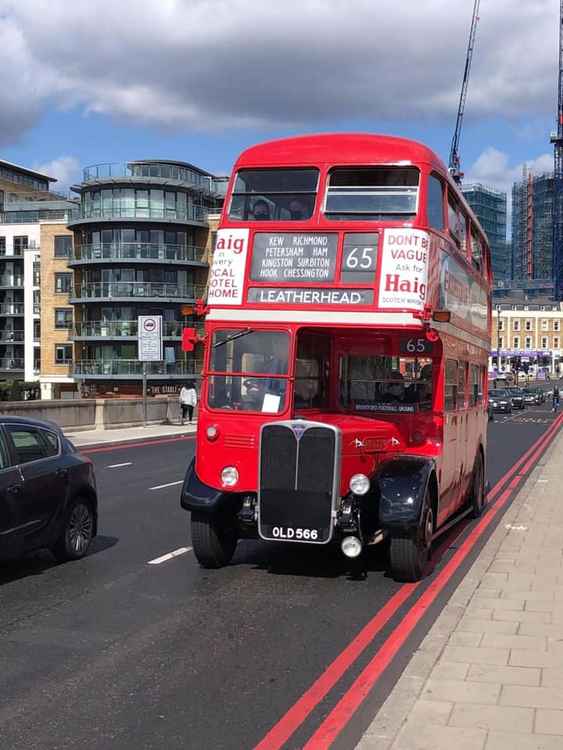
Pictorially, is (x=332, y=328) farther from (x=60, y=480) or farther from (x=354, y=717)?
(x=354, y=717)

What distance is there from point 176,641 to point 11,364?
3075 inches

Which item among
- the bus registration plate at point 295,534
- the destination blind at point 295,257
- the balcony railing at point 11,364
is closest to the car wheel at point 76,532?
the bus registration plate at point 295,534

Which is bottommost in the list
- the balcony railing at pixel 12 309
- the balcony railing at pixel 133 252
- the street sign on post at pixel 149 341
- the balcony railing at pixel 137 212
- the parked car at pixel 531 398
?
the parked car at pixel 531 398

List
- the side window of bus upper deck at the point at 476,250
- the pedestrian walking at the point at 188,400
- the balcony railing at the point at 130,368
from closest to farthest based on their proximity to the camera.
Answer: the side window of bus upper deck at the point at 476,250
the pedestrian walking at the point at 188,400
the balcony railing at the point at 130,368

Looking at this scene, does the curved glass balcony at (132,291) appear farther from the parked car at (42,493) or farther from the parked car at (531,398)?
the parked car at (42,493)

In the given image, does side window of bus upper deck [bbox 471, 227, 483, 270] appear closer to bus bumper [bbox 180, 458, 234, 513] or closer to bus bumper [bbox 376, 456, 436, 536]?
bus bumper [bbox 376, 456, 436, 536]

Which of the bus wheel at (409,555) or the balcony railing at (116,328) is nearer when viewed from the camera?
the bus wheel at (409,555)

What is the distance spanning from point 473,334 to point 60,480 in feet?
20.7

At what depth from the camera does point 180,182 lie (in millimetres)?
65938

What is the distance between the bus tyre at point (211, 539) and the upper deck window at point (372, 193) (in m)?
3.31

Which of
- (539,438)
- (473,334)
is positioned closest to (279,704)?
(473,334)

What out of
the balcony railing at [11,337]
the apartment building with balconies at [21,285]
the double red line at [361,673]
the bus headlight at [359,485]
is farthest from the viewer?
the balcony railing at [11,337]

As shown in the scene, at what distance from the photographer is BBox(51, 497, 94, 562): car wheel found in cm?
966

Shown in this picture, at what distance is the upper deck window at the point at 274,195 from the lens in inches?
368
